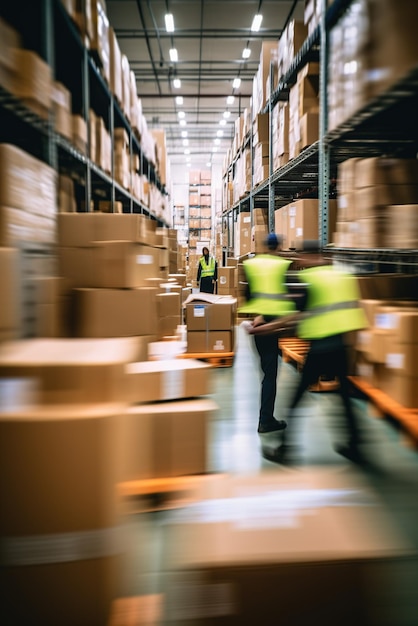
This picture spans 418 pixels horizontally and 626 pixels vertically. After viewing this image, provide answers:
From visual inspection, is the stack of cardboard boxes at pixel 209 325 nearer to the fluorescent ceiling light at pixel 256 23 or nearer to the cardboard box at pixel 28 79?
the cardboard box at pixel 28 79

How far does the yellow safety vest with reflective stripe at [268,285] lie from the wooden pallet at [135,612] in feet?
9.38

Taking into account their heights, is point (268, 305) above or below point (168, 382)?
above

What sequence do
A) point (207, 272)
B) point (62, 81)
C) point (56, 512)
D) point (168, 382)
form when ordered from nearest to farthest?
point (56, 512)
point (168, 382)
point (62, 81)
point (207, 272)

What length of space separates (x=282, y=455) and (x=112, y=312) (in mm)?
1574

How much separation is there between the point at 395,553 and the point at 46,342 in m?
1.29

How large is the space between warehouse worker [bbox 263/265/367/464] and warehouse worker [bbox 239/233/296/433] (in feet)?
1.54

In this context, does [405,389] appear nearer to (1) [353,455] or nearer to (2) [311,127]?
(1) [353,455]

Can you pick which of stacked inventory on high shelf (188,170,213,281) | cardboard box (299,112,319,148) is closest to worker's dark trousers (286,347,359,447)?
cardboard box (299,112,319,148)

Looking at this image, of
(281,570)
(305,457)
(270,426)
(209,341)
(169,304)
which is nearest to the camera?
(281,570)

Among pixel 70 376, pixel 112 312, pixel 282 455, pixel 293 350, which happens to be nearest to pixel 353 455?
pixel 282 455

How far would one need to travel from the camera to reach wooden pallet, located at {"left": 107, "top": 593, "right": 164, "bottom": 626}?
1.33 m

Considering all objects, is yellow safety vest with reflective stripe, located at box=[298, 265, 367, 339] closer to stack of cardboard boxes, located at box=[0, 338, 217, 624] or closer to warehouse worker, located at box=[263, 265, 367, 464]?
warehouse worker, located at box=[263, 265, 367, 464]

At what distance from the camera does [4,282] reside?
213 cm

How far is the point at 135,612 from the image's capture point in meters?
1.37
